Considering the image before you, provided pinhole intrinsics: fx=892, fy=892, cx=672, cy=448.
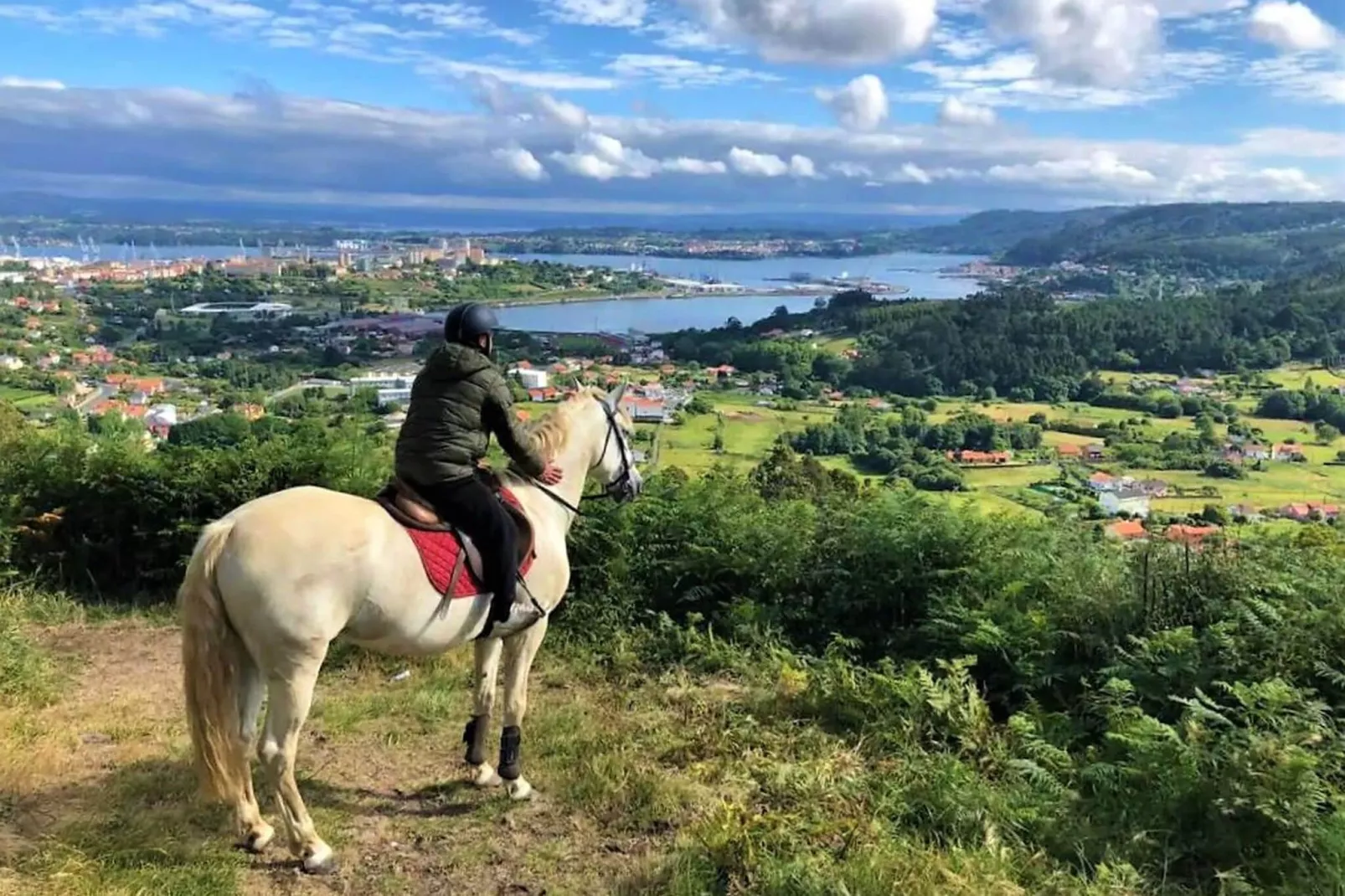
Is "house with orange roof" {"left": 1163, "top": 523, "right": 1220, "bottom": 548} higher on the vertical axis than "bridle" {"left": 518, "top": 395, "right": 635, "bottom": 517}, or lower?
lower

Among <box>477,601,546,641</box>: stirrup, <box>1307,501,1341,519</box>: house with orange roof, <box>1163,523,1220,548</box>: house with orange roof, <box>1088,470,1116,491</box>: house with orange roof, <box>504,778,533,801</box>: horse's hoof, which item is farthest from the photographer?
<box>1088,470,1116,491</box>: house with orange roof

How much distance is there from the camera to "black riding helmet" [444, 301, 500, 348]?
4.09 meters

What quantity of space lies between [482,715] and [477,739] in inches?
5.2

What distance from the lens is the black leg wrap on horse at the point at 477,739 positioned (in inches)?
183

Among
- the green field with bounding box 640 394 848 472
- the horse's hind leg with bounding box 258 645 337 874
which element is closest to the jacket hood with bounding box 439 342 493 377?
the horse's hind leg with bounding box 258 645 337 874

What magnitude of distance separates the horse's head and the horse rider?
94cm

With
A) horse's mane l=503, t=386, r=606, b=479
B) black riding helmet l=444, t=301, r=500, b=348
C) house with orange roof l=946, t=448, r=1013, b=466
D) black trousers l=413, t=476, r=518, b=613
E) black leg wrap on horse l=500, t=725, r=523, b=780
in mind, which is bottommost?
house with orange roof l=946, t=448, r=1013, b=466

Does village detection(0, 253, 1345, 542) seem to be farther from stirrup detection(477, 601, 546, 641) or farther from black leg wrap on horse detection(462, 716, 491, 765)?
black leg wrap on horse detection(462, 716, 491, 765)

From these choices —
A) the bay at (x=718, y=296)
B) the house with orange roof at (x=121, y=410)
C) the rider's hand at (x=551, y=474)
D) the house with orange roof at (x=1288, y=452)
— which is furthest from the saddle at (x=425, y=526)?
the bay at (x=718, y=296)

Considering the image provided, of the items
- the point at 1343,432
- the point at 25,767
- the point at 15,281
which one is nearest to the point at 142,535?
the point at 25,767

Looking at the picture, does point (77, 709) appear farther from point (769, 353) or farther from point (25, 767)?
point (769, 353)

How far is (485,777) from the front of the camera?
460 centimetres

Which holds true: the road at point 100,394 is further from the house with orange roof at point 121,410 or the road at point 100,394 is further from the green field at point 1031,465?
the green field at point 1031,465

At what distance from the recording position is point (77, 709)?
17.7 feet
